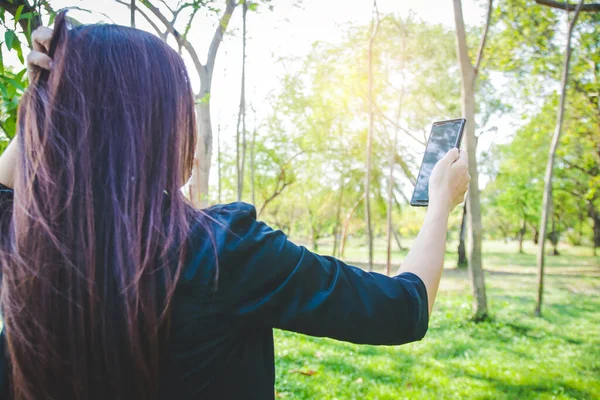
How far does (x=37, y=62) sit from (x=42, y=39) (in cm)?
7

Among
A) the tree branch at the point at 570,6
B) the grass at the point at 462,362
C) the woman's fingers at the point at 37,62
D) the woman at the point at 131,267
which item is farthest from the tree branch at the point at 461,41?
the woman's fingers at the point at 37,62

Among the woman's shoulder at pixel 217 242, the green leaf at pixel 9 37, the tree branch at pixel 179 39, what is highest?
the tree branch at pixel 179 39

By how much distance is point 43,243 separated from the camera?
0.81 meters

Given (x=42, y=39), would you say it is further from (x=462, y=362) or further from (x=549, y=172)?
(x=549, y=172)

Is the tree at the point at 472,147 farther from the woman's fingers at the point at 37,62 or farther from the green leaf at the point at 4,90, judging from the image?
the woman's fingers at the point at 37,62

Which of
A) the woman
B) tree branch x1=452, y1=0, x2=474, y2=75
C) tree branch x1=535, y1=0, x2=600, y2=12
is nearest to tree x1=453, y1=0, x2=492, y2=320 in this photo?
tree branch x1=452, y1=0, x2=474, y2=75

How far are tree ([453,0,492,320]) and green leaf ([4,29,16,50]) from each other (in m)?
7.37

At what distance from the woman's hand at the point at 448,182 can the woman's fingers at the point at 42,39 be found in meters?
1.06

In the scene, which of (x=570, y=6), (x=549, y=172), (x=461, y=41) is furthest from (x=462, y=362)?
(x=570, y=6)

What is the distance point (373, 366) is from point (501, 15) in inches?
344

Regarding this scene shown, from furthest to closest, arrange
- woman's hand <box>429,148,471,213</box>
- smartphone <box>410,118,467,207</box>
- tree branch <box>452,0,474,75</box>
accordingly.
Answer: tree branch <box>452,0,474,75</box> → smartphone <box>410,118,467,207</box> → woman's hand <box>429,148,471,213</box>

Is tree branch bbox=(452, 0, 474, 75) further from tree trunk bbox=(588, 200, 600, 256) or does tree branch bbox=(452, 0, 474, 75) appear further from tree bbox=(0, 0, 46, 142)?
tree trunk bbox=(588, 200, 600, 256)

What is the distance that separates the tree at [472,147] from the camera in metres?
Result: 7.77

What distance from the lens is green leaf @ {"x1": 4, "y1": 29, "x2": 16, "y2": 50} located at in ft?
6.02
